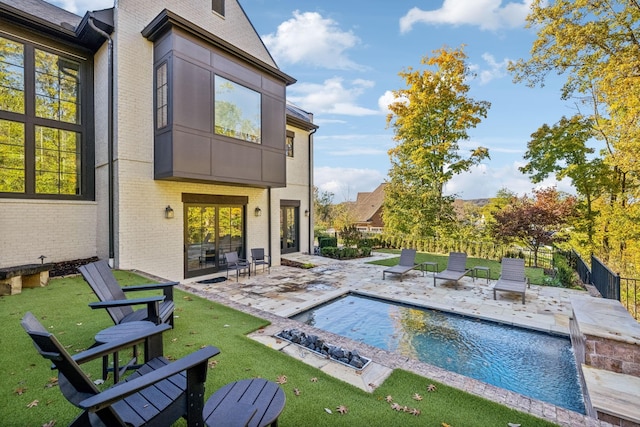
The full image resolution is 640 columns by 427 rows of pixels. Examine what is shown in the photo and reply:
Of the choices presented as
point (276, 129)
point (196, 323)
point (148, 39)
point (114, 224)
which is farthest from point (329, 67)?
point (196, 323)

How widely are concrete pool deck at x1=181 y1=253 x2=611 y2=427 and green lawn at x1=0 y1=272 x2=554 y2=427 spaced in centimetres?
21

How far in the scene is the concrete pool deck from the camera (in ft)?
10.8

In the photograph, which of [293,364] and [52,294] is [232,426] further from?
[52,294]

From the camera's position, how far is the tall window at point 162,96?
8187 millimetres

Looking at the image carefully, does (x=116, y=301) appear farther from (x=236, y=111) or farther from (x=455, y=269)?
(x=455, y=269)

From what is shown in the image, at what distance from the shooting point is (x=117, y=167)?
789 centimetres

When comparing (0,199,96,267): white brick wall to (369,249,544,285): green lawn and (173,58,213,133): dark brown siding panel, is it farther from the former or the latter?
(369,249,544,285): green lawn

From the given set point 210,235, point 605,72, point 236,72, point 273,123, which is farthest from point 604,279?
point 236,72

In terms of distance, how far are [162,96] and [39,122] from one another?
123 inches

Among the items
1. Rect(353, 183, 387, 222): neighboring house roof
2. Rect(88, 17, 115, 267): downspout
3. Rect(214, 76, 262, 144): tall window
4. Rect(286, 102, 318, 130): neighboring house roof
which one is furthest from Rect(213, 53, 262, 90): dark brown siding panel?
Rect(353, 183, 387, 222): neighboring house roof

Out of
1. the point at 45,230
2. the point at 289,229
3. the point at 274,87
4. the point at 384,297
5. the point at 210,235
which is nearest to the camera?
the point at 45,230

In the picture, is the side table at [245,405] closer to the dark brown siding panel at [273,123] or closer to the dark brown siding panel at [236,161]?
the dark brown siding panel at [236,161]

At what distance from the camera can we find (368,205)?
33.8 m

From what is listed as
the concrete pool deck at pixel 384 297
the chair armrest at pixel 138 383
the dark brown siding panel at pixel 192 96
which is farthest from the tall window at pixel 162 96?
the chair armrest at pixel 138 383
